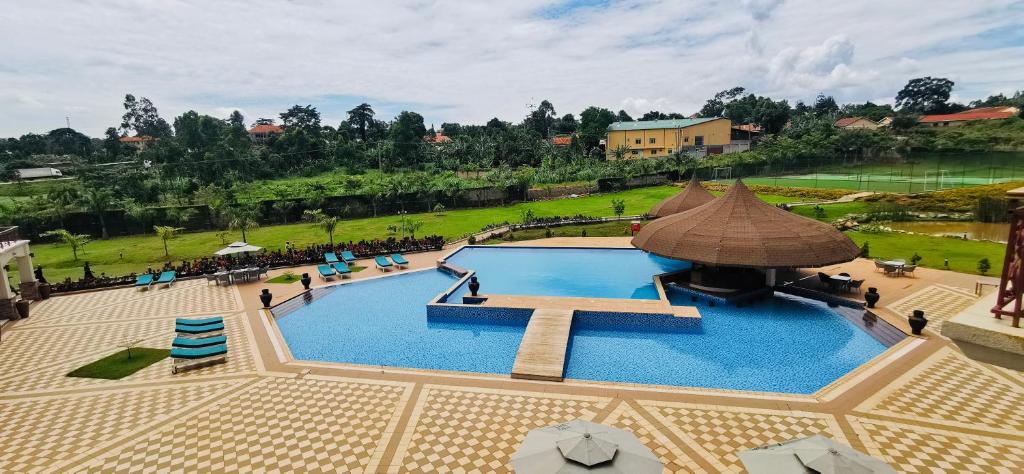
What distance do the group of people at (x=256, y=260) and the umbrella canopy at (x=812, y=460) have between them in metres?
21.1

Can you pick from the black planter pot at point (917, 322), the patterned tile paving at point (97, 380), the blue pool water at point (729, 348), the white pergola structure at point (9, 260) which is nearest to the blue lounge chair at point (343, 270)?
the patterned tile paving at point (97, 380)

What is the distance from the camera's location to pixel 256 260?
22.9 m

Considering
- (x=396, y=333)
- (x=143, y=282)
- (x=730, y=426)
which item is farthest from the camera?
(x=143, y=282)

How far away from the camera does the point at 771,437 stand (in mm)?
8273

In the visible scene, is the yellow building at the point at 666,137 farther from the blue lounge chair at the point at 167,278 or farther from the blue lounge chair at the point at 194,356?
the blue lounge chair at the point at 194,356

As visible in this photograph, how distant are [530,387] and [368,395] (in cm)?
347

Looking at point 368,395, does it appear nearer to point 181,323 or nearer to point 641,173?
point 181,323

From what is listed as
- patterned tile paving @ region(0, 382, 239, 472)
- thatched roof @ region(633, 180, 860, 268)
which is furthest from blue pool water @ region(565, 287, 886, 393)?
patterned tile paving @ region(0, 382, 239, 472)

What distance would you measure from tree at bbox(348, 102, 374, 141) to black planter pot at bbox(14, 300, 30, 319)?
6642 centimetres

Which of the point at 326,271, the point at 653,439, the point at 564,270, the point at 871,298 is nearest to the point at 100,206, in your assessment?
the point at 326,271

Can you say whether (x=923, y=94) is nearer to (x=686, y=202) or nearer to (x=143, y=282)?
(x=686, y=202)

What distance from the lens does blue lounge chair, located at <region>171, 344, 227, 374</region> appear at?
11.7 metres

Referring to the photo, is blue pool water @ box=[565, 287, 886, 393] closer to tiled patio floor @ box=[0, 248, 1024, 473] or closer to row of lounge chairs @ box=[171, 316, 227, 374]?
tiled patio floor @ box=[0, 248, 1024, 473]

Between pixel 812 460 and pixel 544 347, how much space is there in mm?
7043
